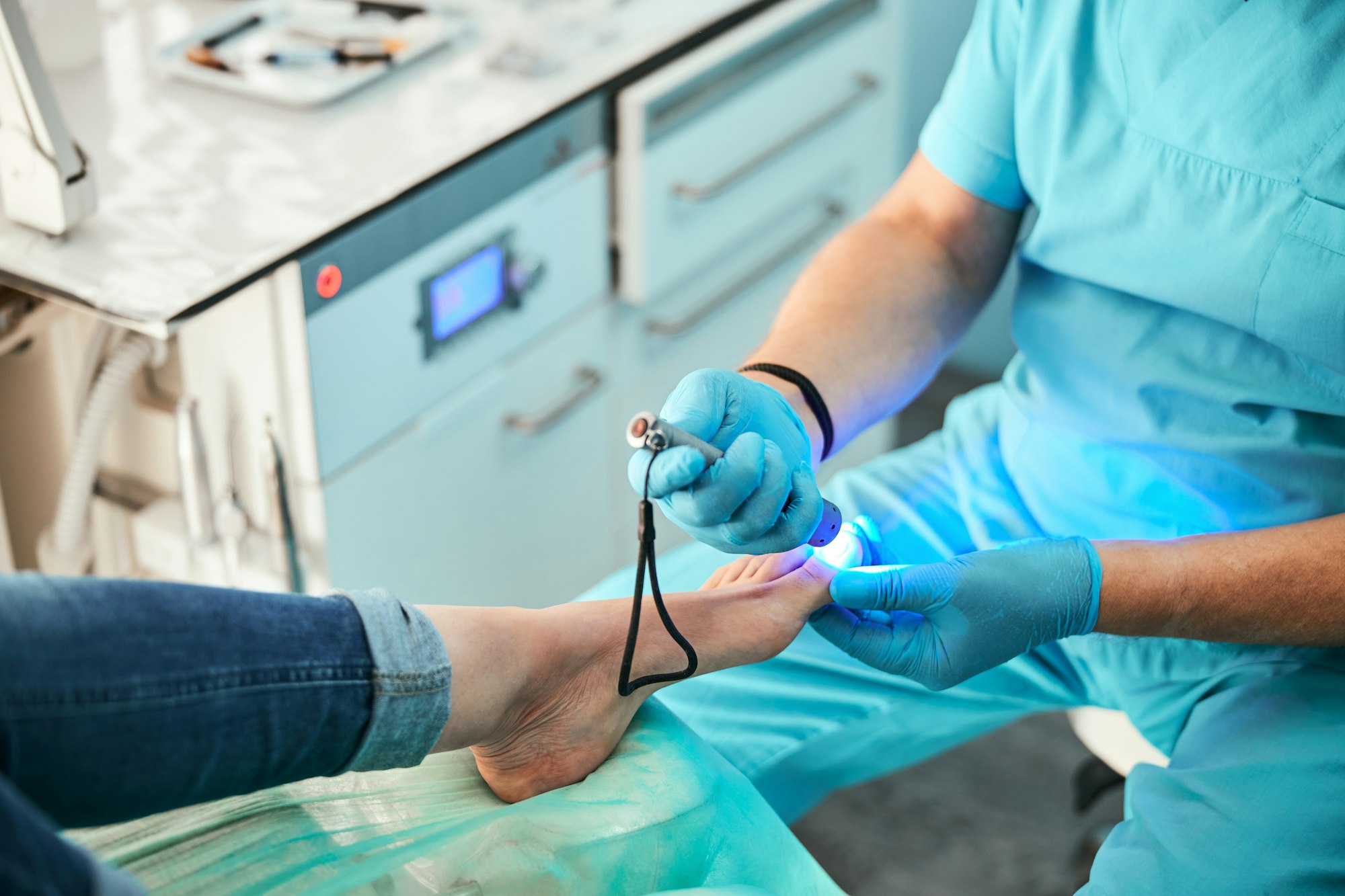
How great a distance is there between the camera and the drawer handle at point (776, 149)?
1612mm

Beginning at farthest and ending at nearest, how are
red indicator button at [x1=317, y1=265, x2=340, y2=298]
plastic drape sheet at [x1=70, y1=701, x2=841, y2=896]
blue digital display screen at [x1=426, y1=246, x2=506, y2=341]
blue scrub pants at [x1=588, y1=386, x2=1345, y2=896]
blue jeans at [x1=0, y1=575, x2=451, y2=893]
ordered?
blue digital display screen at [x1=426, y1=246, x2=506, y2=341]
red indicator button at [x1=317, y1=265, x2=340, y2=298]
blue scrub pants at [x1=588, y1=386, x2=1345, y2=896]
plastic drape sheet at [x1=70, y1=701, x2=841, y2=896]
blue jeans at [x1=0, y1=575, x2=451, y2=893]

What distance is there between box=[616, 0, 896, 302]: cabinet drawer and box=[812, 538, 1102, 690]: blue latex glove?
27.5 inches

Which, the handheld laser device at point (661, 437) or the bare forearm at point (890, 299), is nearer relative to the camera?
the handheld laser device at point (661, 437)

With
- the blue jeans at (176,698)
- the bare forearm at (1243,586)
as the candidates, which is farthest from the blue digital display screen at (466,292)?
the bare forearm at (1243,586)

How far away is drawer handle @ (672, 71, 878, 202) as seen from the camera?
1612 mm

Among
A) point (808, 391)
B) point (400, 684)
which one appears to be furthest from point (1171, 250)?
point (400, 684)

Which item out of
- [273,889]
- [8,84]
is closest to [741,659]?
[273,889]

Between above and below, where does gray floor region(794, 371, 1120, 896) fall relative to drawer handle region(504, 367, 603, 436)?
below

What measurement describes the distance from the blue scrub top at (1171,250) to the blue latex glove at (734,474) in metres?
0.29

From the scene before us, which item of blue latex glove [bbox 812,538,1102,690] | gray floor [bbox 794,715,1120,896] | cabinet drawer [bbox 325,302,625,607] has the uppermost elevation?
blue latex glove [bbox 812,538,1102,690]

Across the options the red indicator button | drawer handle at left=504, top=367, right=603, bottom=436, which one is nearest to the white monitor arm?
the red indicator button

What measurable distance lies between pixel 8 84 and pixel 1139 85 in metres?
0.93

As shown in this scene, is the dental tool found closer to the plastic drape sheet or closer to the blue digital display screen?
the plastic drape sheet

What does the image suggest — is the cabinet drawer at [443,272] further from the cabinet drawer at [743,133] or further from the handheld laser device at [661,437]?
the handheld laser device at [661,437]
